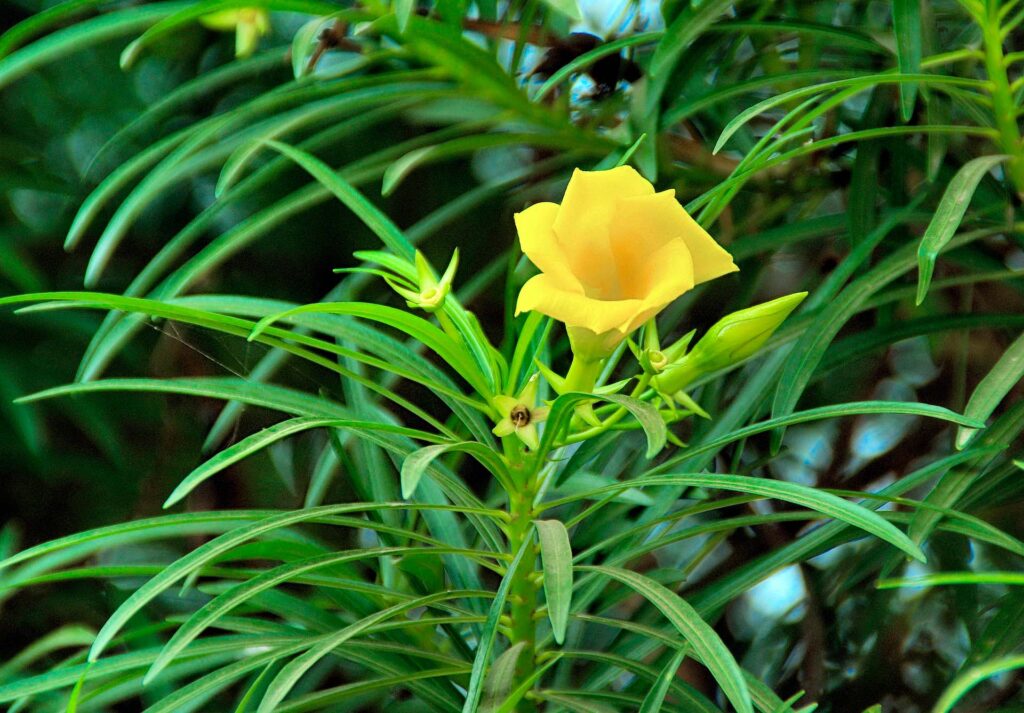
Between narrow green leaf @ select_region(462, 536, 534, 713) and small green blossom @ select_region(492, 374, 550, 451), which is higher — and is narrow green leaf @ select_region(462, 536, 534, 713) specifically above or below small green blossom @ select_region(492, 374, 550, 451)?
below

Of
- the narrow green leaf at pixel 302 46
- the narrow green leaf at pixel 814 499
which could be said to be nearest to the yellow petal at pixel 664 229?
the narrow green leaf at pixel 814 499

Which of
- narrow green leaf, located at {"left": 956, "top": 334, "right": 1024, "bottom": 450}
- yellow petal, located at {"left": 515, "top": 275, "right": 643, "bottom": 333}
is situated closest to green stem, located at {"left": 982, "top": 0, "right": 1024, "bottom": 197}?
narrow green leaf, located at {"left": 956, "top": 334, "right": 1024, "bottom": 450}

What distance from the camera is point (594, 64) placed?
101 cm

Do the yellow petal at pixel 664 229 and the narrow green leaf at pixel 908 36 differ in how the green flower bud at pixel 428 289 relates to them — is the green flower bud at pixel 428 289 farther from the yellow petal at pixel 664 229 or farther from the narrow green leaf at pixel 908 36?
the narrow green leaf at pixel 908 36

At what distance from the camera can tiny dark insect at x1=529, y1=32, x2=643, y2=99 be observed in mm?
985

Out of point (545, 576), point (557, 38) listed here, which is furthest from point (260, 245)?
point (545, 576)

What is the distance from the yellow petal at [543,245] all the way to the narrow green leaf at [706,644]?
0.55 ft

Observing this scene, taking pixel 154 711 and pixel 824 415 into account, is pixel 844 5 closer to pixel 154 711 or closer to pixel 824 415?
pixel 824 415

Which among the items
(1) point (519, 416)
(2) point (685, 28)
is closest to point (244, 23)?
(2) point (685, 28)

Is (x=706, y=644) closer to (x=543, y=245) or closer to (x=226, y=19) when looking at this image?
(x=543, y=245)

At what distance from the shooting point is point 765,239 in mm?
923

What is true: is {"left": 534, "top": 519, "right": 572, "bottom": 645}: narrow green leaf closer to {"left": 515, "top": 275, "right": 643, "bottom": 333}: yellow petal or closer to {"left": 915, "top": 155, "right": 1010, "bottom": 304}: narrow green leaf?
{"left": 515, "top": 275, "right": 643, "bottom": 333}: yellow petal

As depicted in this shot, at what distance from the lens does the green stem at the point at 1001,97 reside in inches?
28.2

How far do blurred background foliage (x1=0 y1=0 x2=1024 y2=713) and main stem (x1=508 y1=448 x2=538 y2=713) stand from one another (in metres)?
0.13
